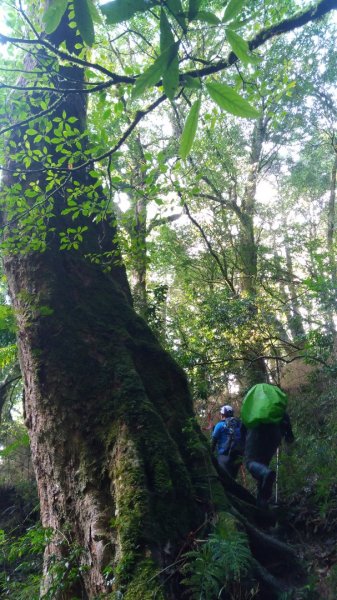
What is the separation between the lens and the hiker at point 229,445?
22.0ft

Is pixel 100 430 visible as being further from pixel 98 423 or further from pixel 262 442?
pixel 262 442

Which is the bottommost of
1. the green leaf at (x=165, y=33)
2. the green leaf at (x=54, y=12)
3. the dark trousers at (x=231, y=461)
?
the dark trousers at (x=231, y=461)

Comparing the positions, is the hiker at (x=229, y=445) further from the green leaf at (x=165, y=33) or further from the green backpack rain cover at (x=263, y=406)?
the green leaf at (x=165, y=33)

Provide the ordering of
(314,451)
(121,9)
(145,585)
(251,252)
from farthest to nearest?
(251,252)
(314,451)
(145,585)
(121,9)

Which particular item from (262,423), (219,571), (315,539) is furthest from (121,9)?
(315,539)

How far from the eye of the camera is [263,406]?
5.54 meters

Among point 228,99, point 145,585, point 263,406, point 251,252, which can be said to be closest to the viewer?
point 228,99

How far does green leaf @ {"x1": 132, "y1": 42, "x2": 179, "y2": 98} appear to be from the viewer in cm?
128

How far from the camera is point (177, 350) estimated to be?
996 centimetres

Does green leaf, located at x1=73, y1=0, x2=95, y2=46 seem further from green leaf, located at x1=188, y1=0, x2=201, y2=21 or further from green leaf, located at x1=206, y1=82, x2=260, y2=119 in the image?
green leaf, located at x1=206, y1=82, x2=260, y2=119

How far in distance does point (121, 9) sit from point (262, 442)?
5.28 m

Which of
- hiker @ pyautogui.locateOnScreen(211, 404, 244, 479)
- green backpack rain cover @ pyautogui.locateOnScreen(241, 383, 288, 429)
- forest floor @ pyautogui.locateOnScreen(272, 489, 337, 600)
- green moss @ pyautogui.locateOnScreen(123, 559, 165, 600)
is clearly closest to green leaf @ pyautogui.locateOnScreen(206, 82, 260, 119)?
green moss @ pyautogui.locateOnScreen(123, 559, 165, 600)

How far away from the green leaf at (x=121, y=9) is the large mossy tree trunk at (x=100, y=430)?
169 cm

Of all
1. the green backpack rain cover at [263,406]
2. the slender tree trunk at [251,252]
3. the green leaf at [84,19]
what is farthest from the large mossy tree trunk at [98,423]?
the slender tree trunk at [251,252]
